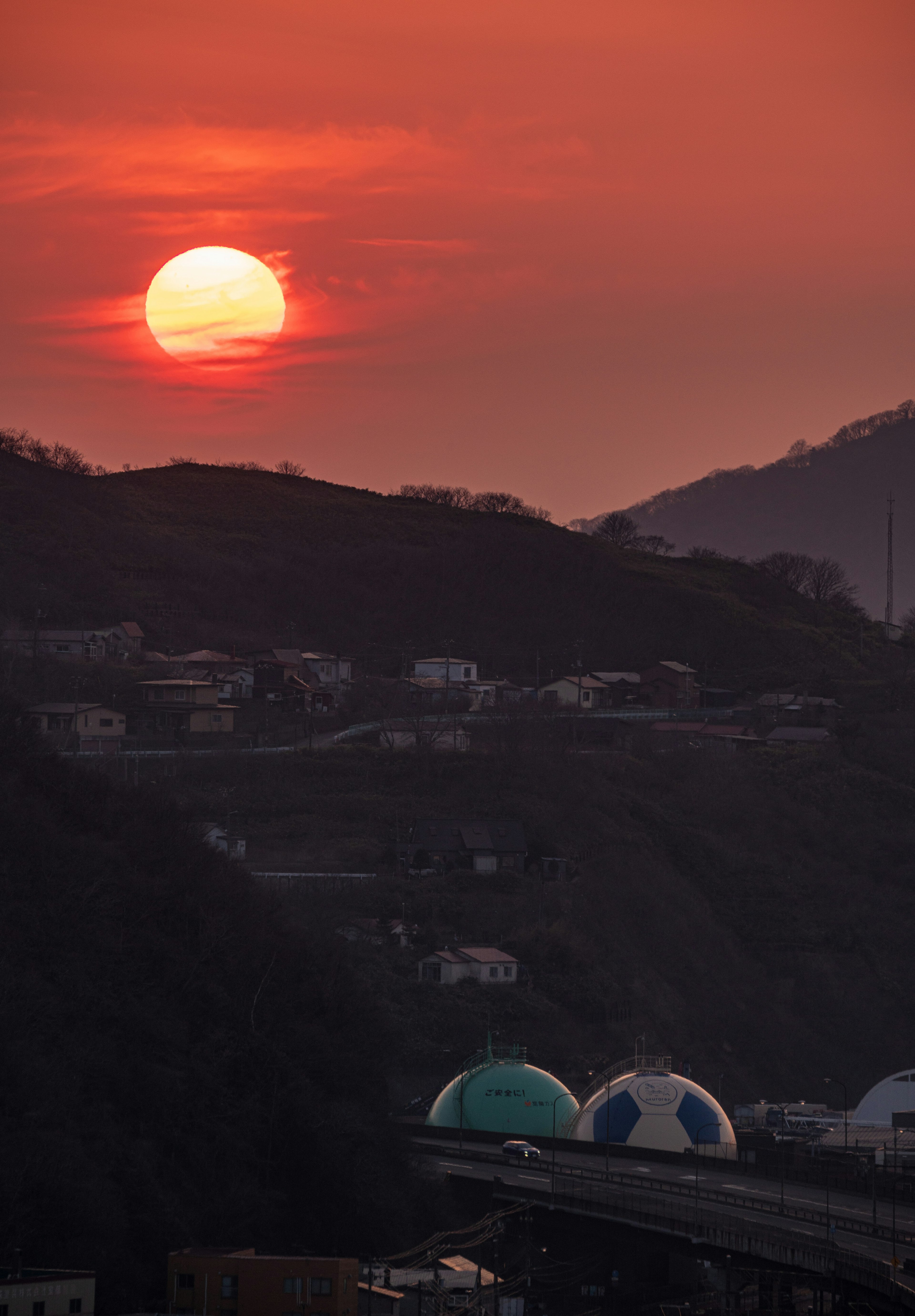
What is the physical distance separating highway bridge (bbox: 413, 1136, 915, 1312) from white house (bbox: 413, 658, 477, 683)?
52109 mm

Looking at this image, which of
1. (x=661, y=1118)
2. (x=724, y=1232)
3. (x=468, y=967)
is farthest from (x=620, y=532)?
(x=724, y=1232)

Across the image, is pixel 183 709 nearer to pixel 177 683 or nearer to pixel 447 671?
pixel 177 683

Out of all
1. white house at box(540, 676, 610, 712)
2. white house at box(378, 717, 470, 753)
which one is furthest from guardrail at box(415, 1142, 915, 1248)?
white house at box(540, 676, 610, 712)

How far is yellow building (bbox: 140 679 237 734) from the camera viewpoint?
71.0 meters

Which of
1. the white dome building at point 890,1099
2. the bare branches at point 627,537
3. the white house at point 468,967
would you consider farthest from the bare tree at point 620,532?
the white dome building at point 890,1099

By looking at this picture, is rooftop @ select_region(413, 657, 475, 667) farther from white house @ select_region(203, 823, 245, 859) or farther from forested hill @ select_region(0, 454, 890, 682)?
white house @ select_region(203, 823, 245, 859)

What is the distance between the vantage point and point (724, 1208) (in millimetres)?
29234

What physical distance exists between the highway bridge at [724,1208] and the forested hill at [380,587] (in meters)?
61.3

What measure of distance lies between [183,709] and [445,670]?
20640 millimetres

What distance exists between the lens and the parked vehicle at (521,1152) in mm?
34406

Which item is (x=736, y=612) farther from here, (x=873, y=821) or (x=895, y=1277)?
(x=895, y=1277)

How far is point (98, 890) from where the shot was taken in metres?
33.7

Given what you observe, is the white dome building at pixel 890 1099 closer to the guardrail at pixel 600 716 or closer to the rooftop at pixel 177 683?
the guardrail at pixel 600 716

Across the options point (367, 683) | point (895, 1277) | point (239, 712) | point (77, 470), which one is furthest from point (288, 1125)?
point (77, 470)
